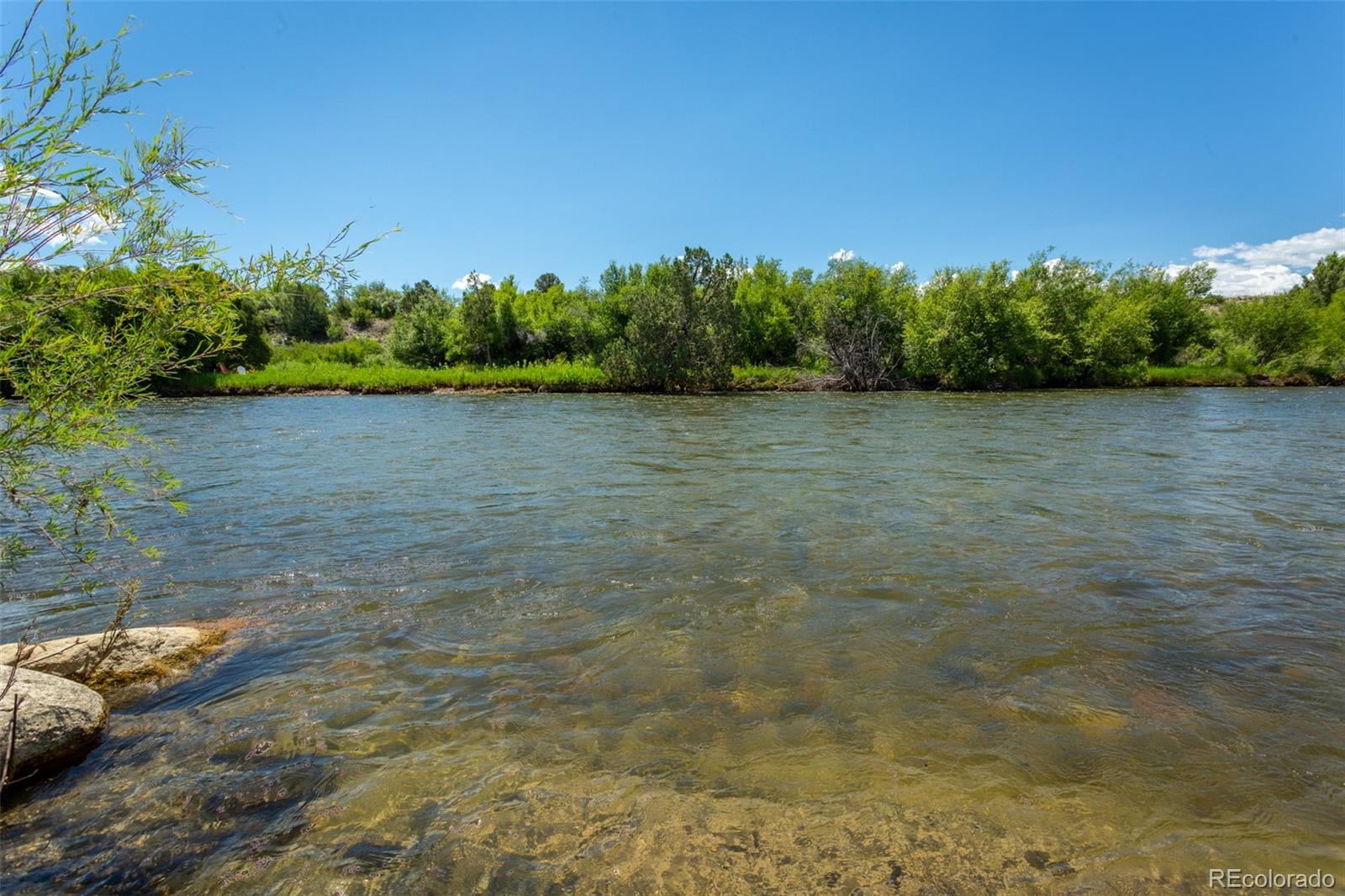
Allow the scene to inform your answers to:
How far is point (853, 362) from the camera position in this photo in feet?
154

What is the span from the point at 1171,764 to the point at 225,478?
1662cm

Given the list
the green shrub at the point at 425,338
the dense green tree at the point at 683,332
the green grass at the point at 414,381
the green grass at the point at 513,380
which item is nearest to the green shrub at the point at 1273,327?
the green grass at the point at 513,380

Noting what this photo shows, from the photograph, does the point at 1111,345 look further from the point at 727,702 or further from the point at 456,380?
the point at 727,702

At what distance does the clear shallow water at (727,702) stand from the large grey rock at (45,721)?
0.18 m

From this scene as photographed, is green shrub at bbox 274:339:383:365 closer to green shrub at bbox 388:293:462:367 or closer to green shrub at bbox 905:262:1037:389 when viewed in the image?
green shrub at bbox 388:293:462:367

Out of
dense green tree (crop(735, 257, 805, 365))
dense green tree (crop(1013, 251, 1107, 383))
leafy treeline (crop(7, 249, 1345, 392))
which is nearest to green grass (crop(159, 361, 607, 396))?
leafy treeline (crop(7, 249, 1345, 392))

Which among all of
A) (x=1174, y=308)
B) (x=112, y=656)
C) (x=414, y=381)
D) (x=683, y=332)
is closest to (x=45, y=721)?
(x=112, y=656)

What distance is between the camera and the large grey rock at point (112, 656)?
16.3 ft

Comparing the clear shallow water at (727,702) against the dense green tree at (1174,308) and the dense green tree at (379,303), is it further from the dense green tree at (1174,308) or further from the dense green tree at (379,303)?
the dense green tree at (379,303)
